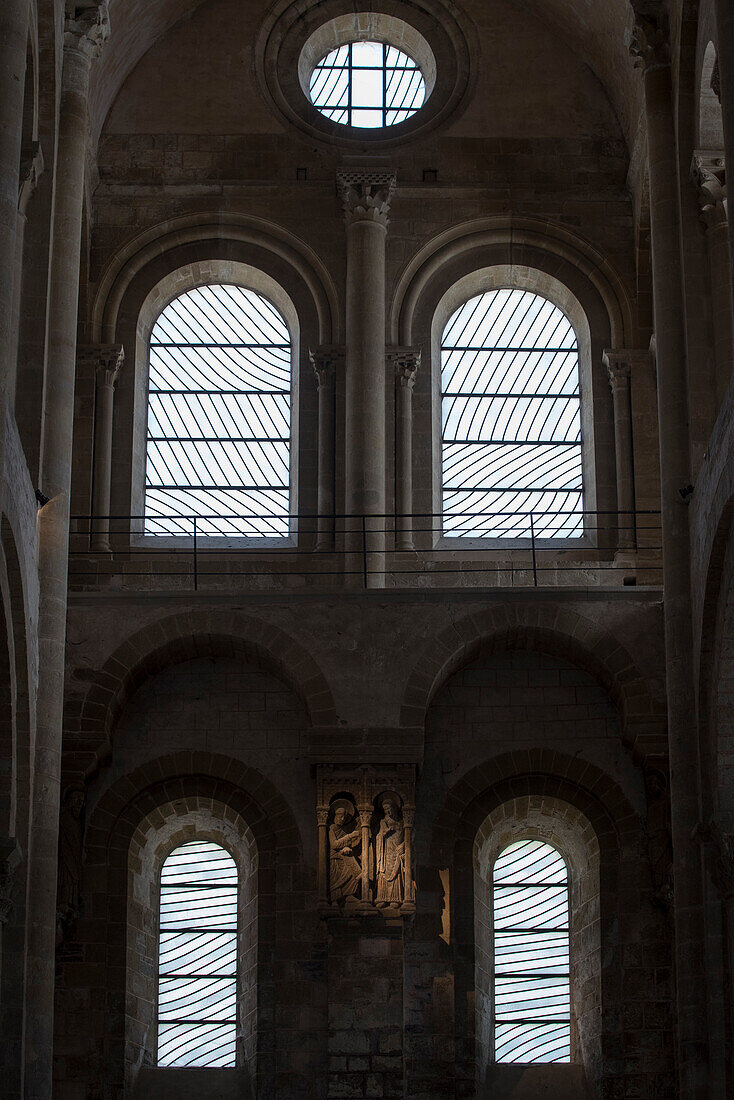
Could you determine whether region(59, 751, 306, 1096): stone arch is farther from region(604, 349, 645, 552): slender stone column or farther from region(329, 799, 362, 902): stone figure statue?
region(604, 349, 645, 552): slender stone column

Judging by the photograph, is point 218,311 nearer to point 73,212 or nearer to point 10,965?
point 73,212

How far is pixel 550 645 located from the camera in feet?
64.4

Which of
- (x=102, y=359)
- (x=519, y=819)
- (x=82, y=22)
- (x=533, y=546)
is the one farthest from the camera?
(x=102, y=359)

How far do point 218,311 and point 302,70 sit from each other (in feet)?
10.8

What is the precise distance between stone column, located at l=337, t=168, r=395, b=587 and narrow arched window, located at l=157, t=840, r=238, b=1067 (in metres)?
3.66

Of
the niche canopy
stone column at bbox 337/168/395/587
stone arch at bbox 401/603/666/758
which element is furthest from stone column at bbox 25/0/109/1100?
the niche canopy

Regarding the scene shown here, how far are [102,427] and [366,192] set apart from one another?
13.9 ft

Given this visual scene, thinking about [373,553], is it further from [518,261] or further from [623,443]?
[518,261]

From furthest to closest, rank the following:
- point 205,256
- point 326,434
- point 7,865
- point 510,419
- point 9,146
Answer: point 510,419 → point 205,256 → point 326,434 → point 7,865 → point 9,146

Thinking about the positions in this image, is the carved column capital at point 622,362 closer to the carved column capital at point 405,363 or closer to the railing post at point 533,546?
the railing post at point 533,546

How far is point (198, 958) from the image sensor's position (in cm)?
1969

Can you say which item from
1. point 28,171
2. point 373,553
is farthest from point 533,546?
point 28,171

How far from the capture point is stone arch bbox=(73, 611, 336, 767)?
61.9 ft

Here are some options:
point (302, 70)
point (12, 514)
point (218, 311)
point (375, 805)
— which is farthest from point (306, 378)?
point (12, 514)
